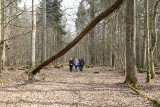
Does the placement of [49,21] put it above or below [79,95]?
above

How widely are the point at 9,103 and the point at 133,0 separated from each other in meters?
8.36

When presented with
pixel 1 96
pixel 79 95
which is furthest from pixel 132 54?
pixel 1 96

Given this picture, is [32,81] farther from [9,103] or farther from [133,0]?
[133,0]

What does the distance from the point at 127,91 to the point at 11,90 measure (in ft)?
16.4

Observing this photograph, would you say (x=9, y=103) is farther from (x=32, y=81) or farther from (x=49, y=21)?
(x=49, y=21)

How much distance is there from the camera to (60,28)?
44.5 metres

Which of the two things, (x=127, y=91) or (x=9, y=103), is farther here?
(x=127, y=91)

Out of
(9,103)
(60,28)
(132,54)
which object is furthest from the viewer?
(60,28)

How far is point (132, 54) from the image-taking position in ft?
44.8

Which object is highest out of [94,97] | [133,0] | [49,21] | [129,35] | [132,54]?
[49,21]

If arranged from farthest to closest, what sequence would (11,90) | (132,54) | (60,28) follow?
1. (60,28)
2. (132,54)
3. (11,90)

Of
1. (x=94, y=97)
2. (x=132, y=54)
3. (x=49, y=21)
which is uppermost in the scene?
(x=49, y=21)

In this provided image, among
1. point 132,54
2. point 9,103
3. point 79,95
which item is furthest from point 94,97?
point 132,54

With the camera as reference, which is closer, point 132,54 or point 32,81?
point 132,54
